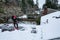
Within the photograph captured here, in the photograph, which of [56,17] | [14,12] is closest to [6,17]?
[14,12]

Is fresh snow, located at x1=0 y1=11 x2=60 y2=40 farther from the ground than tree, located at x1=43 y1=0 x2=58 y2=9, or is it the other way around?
tree, located at x1=43 y1=0 x2=58 y2=9

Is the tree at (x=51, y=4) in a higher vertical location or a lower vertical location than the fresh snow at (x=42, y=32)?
higher

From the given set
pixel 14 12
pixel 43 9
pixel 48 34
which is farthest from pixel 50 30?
pixel 14 12

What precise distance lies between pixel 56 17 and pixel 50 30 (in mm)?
103

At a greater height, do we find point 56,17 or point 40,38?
point 56,17

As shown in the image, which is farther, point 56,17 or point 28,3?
point 28,3

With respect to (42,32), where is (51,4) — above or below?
above

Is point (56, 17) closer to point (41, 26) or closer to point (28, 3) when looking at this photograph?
point (41, 26)

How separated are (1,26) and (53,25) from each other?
381 millimetres

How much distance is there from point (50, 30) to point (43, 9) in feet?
0.53

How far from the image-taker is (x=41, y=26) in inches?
80.0

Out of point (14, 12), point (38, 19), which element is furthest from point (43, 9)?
point (14, 12)

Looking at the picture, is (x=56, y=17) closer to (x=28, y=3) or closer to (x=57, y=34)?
(x=57, y=34)

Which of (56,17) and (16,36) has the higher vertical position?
(56,17)
